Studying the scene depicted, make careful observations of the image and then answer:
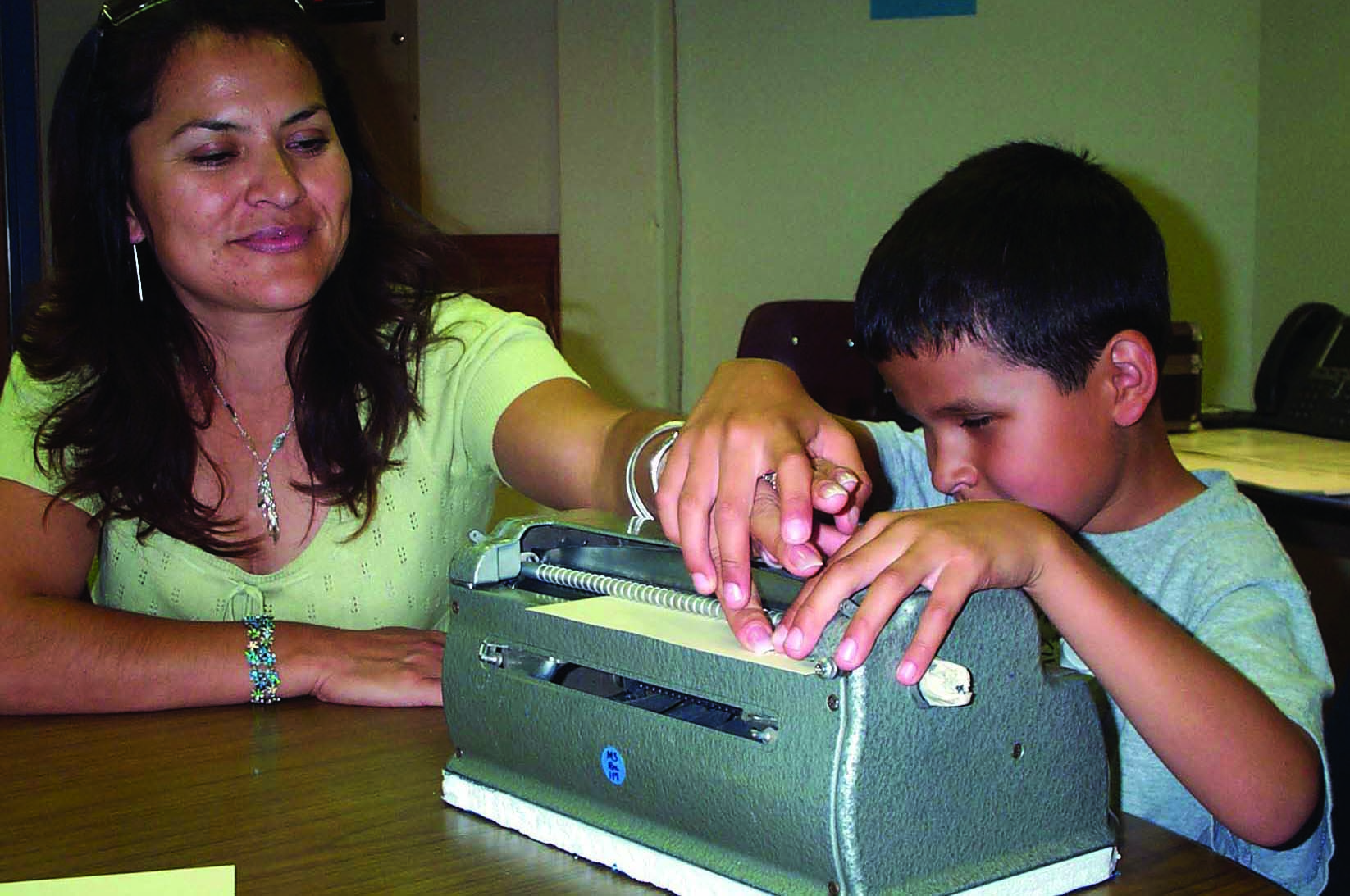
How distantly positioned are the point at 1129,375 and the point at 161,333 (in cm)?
108

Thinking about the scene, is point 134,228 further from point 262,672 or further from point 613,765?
point 613,765

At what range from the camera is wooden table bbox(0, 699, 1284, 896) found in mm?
768

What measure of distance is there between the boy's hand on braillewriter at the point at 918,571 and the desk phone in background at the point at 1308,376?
6.64ft

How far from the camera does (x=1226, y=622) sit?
3.64 ft

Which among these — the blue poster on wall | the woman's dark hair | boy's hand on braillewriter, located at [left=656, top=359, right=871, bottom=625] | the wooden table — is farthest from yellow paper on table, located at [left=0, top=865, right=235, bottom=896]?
the blue poster on wall

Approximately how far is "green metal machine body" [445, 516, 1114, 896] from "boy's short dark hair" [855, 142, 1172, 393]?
1.86 feet

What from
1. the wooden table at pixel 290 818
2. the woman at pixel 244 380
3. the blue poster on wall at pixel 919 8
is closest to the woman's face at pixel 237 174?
the woman at pixel 244 380

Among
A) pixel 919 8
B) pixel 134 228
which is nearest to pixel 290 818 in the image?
pixel 134 228

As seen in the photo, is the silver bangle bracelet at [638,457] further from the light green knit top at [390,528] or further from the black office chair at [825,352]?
the black office chair at [825,352]

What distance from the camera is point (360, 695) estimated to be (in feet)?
3.77

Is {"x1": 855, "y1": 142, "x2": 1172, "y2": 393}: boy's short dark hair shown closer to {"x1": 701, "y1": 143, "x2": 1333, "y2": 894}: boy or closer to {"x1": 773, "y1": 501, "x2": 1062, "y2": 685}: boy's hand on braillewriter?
{"x1": 701, "y1": 143, "x2": 1333, "y2": 894}: boy

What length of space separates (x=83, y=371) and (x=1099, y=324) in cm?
111

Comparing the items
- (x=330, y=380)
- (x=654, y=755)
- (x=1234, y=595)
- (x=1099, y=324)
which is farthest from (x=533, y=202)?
(x=654, y=755)

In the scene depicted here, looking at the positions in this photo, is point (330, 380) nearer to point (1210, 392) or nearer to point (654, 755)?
point (654, 755)
